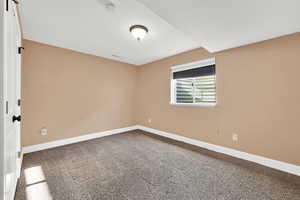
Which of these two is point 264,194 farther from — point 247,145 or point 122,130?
point 122,130

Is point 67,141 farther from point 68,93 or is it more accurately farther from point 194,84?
point 194,84

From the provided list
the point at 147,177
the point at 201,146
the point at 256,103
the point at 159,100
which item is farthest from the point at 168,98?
the point at 147,177

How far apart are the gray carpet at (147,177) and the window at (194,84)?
1167 mm

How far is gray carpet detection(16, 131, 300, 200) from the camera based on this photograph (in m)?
1.45

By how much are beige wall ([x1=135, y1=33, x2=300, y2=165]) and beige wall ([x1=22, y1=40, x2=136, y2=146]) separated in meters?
2.07

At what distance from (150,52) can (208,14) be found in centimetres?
188

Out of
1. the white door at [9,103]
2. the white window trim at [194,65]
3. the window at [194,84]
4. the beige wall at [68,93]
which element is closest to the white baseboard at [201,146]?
the beige wall at [68,93]

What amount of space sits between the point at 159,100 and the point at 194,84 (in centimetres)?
112

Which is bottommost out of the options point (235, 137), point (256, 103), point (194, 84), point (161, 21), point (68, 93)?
point (235, 137)

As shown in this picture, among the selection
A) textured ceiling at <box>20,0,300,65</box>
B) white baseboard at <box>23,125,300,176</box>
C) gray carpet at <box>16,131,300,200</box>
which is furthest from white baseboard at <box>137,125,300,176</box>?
textured ceiling at <box>20,0,300,65</box>

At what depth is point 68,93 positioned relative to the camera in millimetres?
2994

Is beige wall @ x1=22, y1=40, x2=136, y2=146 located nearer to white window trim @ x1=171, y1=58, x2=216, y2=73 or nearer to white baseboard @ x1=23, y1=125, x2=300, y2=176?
white baseboard @ x1=23, y1=125, x2=300, y2=176

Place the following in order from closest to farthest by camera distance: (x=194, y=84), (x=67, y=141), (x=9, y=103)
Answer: (x=9, y=103) < (x=67, y=141) < (x=194, y=84)

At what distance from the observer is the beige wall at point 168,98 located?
1941 millimetres
